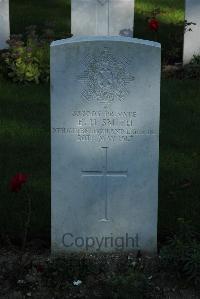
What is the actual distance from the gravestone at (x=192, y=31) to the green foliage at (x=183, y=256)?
5.33m

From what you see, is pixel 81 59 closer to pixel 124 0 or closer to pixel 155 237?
pixel 155 237

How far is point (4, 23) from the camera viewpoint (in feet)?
35.4

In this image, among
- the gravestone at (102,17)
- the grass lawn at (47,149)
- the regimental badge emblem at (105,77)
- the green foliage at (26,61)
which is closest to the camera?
the regimental badge emblem at (105,77)

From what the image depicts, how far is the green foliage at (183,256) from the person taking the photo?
17.5 feet

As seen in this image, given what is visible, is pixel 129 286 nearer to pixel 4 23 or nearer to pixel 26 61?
pixel 26 61

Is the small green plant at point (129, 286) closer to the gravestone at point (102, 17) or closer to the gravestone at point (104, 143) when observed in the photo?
the gravestone at point (104, 143)

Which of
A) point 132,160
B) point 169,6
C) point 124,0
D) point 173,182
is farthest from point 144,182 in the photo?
point 169,6

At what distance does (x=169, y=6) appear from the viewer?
48.7 ft

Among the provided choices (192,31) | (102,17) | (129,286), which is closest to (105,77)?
(129,286)

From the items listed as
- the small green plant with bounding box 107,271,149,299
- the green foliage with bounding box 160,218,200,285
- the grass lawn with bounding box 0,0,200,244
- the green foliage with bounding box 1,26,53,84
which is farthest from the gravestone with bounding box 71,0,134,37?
the small green plant with bounding box 107,271,149,299

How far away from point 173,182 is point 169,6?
8.21m

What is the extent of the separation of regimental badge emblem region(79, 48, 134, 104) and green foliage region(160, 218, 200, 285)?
0.95m

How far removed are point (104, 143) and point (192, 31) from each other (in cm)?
530

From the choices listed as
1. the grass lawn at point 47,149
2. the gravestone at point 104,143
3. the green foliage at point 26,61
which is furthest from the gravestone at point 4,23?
the gravestone at point 104,143
